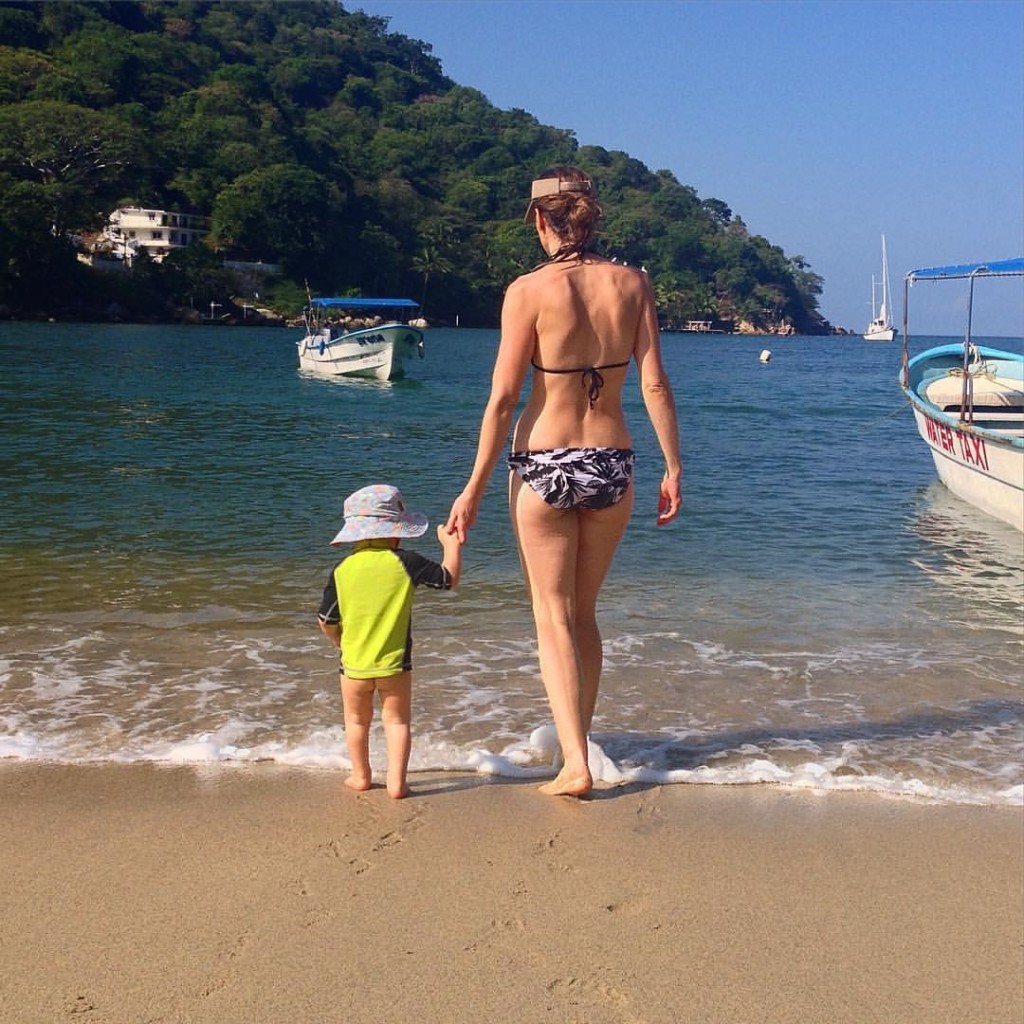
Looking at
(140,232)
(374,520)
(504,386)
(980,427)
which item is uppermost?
(140,232)

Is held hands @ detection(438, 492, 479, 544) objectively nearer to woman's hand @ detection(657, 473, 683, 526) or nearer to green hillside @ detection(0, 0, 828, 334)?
woman's hand @ detection(657, 473, 683, 526)

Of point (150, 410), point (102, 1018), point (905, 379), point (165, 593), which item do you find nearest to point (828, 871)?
point (102, 1018)

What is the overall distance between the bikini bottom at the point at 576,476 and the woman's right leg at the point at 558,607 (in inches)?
2.1

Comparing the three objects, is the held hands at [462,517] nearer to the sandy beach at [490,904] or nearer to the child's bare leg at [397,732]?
the child's bare leg at [397,732]

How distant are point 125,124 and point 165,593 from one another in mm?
106883

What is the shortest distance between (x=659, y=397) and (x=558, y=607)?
817 millimetres

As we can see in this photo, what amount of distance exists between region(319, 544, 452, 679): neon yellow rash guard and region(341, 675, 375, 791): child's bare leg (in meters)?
0.07

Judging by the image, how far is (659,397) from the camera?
393 centimetres

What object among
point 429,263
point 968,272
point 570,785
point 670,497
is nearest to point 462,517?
point 670,497

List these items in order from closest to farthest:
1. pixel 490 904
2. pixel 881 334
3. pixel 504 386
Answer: pixel 490 904 < pixel 504 386 < pixel 881 334

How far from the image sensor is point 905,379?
15.1m

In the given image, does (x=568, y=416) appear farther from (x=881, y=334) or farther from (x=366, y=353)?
(x=881, y=334)

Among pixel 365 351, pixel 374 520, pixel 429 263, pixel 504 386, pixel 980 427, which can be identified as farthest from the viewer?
pixel 429 263

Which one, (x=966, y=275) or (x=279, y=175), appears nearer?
(x=966, y=275)
